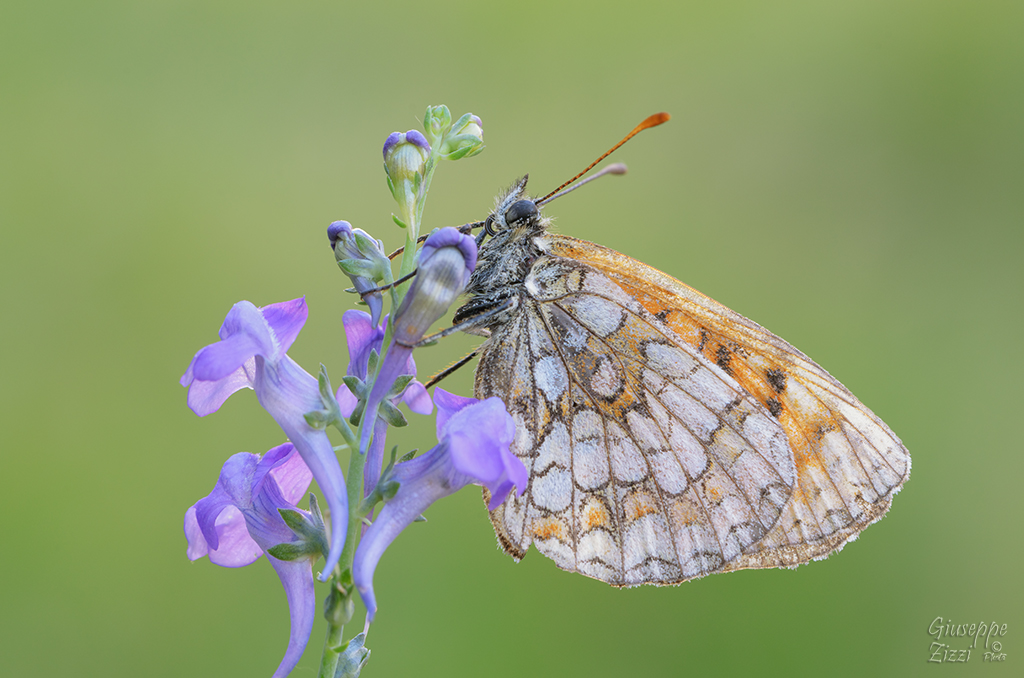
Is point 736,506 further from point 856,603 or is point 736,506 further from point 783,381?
point 856,603

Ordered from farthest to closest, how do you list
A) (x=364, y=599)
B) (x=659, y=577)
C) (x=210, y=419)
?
(x=210, y=419)
(x=659, y=577)
(x=364, y=599)

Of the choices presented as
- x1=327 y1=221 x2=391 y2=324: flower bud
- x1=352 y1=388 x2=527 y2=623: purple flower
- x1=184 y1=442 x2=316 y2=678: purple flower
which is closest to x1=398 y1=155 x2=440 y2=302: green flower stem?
x1=327 y1=221 x2=391 y2=324: flower bud

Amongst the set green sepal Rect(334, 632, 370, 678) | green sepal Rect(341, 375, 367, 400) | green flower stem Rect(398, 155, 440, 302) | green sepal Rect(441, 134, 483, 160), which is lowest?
green sepal Rect(334, 632, 370, 678)

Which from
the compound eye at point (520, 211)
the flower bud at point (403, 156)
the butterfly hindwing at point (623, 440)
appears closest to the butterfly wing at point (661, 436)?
the butterfly hindwing at point (623, 440)

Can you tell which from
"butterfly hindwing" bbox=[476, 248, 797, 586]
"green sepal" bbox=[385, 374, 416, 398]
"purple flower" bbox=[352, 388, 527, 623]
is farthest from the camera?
"butterfly hindwing" bbox=[476, 248, 797, 586]

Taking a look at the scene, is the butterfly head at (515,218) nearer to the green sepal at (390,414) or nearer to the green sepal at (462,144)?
the green sepal at (462,144)

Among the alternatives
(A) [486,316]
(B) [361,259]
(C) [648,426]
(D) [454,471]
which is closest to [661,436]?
(C) [648,426]

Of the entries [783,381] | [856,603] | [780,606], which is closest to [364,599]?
[783,381]

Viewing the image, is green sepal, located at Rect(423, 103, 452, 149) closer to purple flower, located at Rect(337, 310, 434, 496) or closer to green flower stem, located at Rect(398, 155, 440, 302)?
green flower stem, located at Rect(398, 155, 440, 302)
